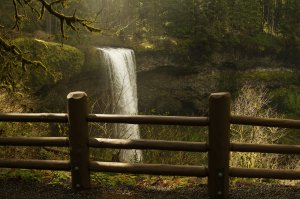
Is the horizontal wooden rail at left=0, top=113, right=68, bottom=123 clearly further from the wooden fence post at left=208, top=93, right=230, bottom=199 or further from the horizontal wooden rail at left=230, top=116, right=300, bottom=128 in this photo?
the horizontal wooden rail at left=230, top=116, right=300, bottom=128

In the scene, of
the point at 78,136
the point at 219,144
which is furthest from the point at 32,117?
the point at 219,144

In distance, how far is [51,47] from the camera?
2944cm

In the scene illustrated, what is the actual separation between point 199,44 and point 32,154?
102ft

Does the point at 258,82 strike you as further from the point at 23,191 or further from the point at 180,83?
the point at 23,191

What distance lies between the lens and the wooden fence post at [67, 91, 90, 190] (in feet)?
19.4

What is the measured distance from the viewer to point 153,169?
5.95m

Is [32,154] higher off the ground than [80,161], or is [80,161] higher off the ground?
[80,161]

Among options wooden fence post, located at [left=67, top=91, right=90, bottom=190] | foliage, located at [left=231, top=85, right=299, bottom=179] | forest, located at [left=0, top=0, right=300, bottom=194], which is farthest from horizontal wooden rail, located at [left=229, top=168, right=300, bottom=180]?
forest, located at [left=0, top=0, right=300, bottom=194]

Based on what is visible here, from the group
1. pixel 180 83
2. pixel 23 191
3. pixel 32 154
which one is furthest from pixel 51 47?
pixel 23 191

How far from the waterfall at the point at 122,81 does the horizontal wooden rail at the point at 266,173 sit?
978 inches

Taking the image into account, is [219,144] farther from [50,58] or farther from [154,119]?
[50,58]

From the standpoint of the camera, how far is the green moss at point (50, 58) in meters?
27.0

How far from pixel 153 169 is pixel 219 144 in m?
1.03

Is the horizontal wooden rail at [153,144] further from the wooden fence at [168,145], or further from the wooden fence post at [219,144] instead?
the wooden fence post at [219,144]
